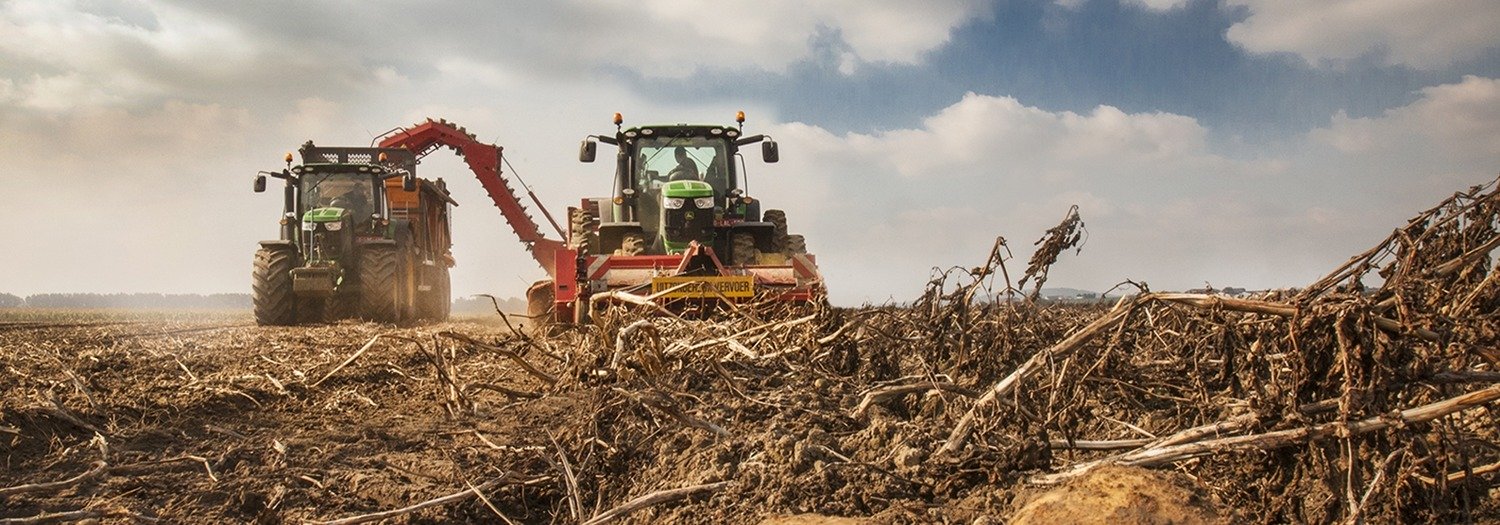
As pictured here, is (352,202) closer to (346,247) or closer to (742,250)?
(346,247)

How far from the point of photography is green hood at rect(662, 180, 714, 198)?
1048cm

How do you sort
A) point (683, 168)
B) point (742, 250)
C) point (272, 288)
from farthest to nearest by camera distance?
point (272, 288) < point (683, 168) < point (742, 250)

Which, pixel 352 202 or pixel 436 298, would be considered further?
pixel 436 298

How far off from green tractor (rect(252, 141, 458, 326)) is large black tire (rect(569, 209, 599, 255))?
3.08m

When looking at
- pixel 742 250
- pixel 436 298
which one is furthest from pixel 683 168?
pixel 436 298

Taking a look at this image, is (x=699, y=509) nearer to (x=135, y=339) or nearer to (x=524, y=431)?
(x=524, y=431)

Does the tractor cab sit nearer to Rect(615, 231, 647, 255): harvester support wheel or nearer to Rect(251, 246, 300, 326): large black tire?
Rect(615, 231, 647, 255): harvester support wheel

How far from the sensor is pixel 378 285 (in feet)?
43.5

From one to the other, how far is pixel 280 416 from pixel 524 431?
156 cm

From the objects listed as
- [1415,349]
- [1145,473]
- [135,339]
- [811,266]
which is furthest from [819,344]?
[135,339]

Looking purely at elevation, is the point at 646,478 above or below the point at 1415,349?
below

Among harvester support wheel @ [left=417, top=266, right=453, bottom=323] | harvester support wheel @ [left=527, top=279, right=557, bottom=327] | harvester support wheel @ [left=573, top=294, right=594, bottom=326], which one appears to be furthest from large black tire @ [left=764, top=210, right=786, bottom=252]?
harvester support wheel @ [left=417, top=266, right=453, bottom=323]

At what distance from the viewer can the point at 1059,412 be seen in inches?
119

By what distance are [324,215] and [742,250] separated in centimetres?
640
